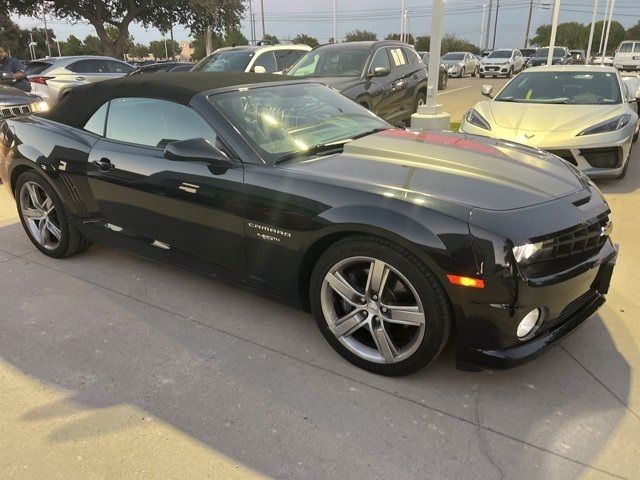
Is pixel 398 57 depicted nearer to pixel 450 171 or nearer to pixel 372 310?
pixel 450 171

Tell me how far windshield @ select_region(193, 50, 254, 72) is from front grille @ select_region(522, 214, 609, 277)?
8.41 meters

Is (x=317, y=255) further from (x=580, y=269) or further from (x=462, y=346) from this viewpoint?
(x=580, y=269)

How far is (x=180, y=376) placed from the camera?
2709 mm

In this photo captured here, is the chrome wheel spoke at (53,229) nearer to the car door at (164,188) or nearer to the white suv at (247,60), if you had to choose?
the car door at (164,188)

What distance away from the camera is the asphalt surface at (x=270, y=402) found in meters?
2.13

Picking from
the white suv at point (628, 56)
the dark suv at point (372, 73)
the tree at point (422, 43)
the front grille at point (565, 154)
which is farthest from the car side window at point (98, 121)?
the tree at point (422, 43)

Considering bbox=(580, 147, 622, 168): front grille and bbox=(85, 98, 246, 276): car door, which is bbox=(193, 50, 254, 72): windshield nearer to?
bbox=(580, 147, 622, 168): front grille

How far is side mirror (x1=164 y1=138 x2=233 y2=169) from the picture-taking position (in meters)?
2.90

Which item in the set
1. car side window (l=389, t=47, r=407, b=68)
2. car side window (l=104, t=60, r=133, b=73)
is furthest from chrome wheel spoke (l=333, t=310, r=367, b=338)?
car side window (l=104, t=60, r=133, b=73)

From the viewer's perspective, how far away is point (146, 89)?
345 cm

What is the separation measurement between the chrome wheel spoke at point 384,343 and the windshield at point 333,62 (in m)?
5.96

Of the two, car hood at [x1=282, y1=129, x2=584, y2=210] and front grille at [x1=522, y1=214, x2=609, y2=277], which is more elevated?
car hood at [x1=282, y1=129, x2=584, y2=210]

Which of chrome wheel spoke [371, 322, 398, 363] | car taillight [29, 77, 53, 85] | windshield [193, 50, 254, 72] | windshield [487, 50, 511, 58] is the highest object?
windshield [193, 50, 254, 72]

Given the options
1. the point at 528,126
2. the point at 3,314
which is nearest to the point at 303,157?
the point at 3,314
